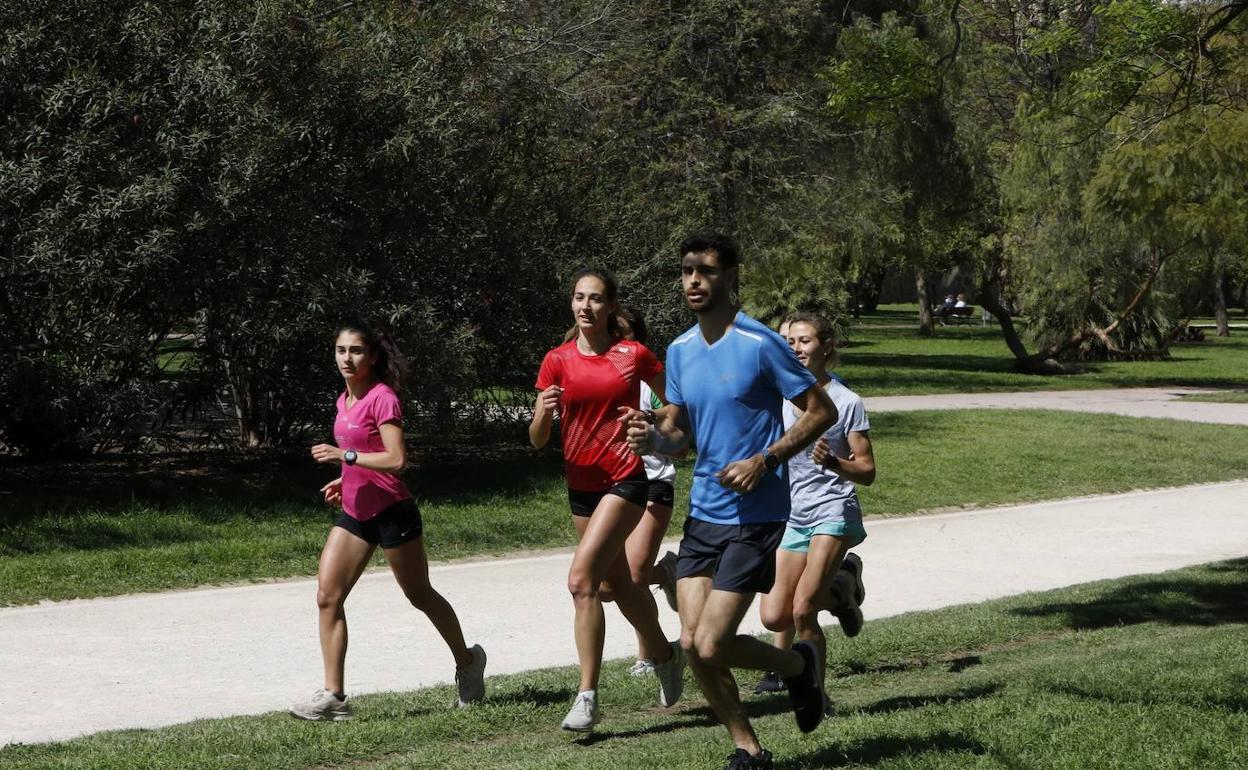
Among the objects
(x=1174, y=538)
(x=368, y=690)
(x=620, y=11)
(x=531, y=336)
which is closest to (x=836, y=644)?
(x=368, y=690)

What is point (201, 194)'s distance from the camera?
12.3m

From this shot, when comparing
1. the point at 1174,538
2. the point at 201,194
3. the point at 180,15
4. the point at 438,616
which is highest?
the point at 180,15

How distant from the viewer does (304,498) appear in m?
13.4

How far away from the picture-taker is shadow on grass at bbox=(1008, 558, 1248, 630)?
9578mm

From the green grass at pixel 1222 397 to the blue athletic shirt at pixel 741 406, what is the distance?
24808 millimetres

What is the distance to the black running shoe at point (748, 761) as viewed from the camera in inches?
207

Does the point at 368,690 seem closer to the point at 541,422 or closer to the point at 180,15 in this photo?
the point at 541,422

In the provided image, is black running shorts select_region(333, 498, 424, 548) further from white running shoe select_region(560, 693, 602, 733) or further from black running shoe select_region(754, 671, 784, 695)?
black running shoe select_region(754, 671, 784, 695)

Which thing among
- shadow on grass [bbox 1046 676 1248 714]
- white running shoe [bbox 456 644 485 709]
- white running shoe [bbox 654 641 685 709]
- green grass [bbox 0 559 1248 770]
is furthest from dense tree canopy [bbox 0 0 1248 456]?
white running shoe [bbox 456 644 485 709]

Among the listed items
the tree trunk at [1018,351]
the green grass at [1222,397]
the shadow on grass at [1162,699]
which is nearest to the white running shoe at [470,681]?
the shadow on grass at [1162,699]

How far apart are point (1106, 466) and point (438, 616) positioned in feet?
42.8

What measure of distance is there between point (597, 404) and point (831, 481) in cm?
115

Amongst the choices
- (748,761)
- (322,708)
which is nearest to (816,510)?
(748,761)

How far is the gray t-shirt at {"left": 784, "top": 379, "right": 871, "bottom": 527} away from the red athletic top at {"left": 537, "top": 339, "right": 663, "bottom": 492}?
29.4 inches
